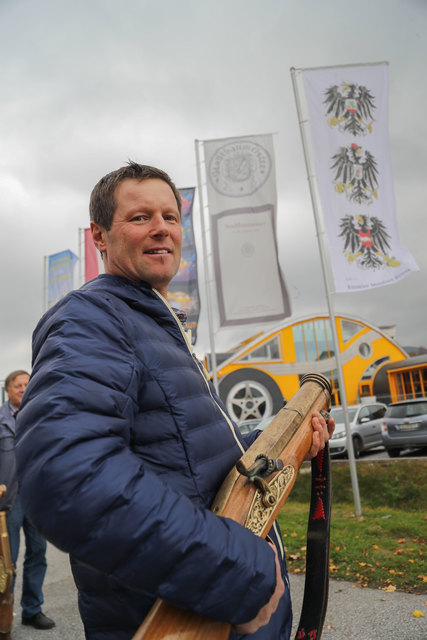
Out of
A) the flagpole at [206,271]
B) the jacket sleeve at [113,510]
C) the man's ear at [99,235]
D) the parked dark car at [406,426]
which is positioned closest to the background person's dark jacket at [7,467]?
the man's ear at [99,235]

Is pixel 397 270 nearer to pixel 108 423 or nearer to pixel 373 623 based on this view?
pixel 373 623

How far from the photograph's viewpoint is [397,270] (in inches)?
267

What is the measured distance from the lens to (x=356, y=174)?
281 inches

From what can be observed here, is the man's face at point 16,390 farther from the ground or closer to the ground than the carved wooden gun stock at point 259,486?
farther from the ground

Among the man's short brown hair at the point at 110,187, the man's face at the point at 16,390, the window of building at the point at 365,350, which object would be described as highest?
the window of building at the point at 365,350

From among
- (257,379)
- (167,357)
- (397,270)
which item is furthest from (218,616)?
(257,379)

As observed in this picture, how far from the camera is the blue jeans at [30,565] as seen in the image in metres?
4.30

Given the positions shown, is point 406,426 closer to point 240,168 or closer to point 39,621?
point 240,168

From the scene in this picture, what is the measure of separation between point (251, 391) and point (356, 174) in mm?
13438

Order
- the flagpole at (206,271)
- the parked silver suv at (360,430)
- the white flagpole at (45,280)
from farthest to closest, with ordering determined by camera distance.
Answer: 1. the white flagpole at (45,280)
2. the parked silver suv at (360,430)
3. the flagpole at (206,271)

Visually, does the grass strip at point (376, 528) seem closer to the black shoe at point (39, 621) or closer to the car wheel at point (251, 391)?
the black shoe at point (39, 621)

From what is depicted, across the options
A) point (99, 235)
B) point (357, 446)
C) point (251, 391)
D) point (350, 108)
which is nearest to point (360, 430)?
point (357, 446)

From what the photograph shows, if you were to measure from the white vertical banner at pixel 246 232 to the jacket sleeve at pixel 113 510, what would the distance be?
8.23 meters

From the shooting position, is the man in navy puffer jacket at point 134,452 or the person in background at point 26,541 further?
the person in background at point 26,541
